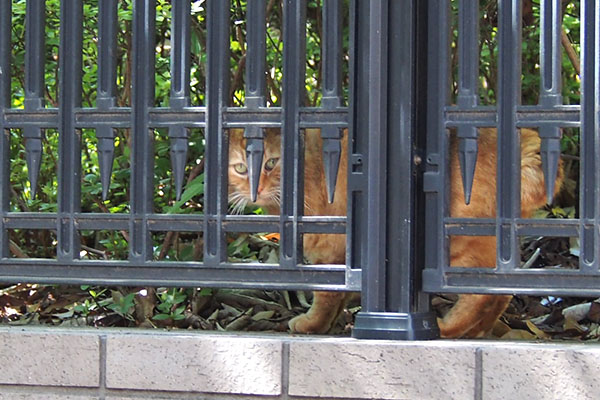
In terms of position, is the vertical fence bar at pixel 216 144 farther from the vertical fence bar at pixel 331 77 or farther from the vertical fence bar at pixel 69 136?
the vertical fence bar at pixel 69 136

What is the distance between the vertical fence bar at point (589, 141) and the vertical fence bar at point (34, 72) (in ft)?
5.64

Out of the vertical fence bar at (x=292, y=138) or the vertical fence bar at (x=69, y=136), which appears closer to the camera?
the vertical fence bar at (x=292, y=138)

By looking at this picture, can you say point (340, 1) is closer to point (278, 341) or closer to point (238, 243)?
point (278, 341)

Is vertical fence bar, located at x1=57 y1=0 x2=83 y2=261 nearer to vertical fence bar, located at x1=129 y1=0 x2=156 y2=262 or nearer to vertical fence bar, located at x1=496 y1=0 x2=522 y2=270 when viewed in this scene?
vertical fence bar, located at x1=129 y1=0 x2=156 y2=262

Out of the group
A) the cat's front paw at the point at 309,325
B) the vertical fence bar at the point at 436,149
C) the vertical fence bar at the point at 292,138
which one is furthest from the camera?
the cat's front paw at the point at 309,325

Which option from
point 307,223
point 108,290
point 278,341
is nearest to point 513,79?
point 307,223

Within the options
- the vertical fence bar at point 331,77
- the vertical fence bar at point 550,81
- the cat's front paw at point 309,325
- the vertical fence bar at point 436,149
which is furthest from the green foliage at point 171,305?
the vertical fence bar at point 550,81

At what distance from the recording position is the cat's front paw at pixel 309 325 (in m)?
4.08

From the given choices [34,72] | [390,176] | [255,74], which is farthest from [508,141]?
[34,72]

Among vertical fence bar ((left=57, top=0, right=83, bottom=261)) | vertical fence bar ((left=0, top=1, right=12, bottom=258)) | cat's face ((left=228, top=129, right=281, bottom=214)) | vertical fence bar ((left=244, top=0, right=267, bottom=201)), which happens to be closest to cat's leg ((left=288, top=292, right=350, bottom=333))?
cat's face ((left=228, top=129, right=281, bottom=214))

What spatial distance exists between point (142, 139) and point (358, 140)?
0.70 m

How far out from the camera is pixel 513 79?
10.1 feet

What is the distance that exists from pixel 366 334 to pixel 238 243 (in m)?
1.75

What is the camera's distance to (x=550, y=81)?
10.0ft
